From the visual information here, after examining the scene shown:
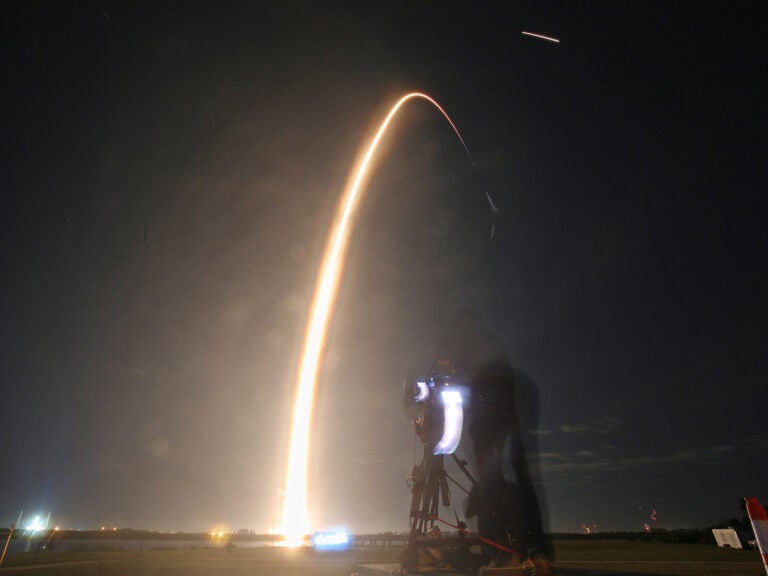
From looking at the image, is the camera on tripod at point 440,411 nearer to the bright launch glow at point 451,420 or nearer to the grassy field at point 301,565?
the bright launch glow at point 451,420

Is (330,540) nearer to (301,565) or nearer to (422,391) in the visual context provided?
(301,565)

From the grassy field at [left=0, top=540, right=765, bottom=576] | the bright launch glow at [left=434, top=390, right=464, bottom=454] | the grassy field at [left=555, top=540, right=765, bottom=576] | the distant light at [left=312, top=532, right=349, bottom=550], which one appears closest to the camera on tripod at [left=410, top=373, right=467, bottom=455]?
the bright launch glow at [left=434, top=390, right=464, bottom=454]

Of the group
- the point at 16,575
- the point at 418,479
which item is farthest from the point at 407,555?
the point at 16,575

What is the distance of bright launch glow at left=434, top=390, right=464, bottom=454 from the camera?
1002 cm

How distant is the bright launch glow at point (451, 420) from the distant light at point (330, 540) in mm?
36586

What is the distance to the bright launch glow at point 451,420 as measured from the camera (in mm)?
10023

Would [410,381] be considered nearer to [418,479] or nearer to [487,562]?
[418,479]

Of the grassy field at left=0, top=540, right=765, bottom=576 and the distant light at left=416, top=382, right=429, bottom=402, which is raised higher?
the distant light at left=416, top=382, right=429, bottom=402

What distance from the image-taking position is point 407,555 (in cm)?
1012

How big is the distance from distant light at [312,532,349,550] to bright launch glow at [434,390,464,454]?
36586 millimetres

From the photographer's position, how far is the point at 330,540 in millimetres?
41938

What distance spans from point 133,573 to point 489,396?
17537 millimetres

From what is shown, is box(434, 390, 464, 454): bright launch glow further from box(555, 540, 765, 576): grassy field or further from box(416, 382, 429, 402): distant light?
box(555, 540, 765, 576): grassy field

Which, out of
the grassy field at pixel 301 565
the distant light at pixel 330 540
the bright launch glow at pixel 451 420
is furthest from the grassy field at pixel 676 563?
the distant light at pixel 330 540
